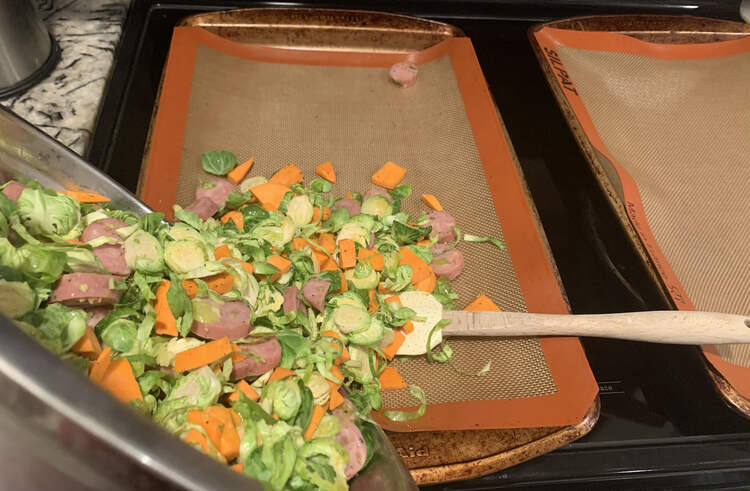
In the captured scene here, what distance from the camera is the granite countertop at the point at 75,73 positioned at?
1.54 meters

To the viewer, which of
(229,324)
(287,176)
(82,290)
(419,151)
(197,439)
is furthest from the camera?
(419,151)

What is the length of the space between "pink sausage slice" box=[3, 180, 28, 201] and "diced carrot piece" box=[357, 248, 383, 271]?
0.70 metres

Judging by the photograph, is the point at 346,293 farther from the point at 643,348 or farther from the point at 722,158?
the point at 722,158

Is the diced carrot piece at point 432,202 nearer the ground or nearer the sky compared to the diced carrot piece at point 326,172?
nearer the ground

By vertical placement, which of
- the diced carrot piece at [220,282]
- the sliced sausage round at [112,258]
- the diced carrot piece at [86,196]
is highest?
the diced carrot piece at [86,196]

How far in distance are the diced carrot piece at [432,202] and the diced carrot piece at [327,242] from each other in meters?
0.35

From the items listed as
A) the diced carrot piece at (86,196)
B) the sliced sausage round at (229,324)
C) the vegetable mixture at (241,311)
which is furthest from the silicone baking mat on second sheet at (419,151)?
the sliced sausage round at (229,324)

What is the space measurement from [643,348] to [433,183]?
0.74 metres

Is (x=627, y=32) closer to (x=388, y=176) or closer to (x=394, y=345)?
(x=388, y=176)

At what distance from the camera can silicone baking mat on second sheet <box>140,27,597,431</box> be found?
1.16 metres

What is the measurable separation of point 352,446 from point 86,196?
75 centimetres

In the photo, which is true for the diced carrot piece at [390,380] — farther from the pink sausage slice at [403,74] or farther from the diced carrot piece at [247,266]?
the pink sausage slice at [403,74]

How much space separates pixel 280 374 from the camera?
38.9 inches

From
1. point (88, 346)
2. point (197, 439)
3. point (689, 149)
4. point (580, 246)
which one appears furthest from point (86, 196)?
point (689, 149)
